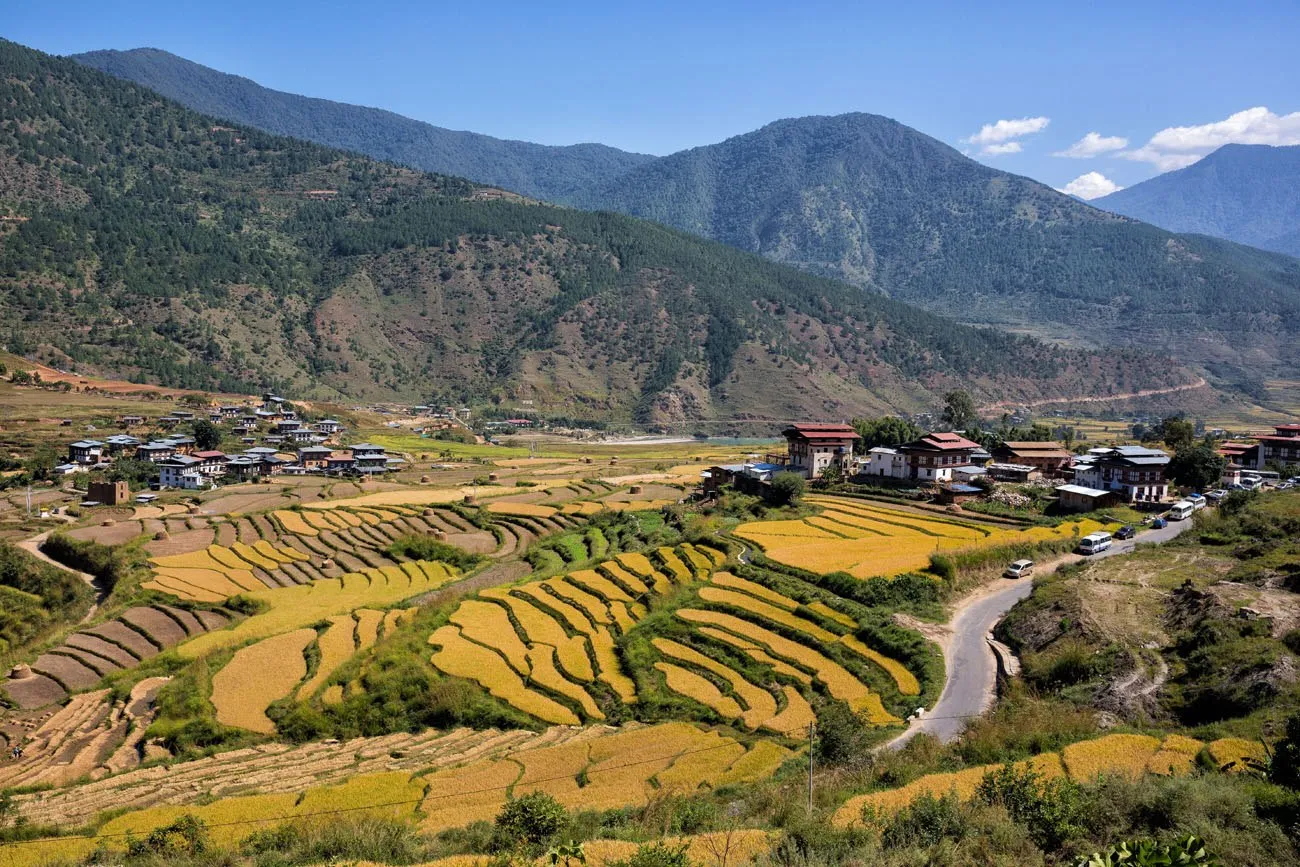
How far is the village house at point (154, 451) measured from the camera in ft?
262

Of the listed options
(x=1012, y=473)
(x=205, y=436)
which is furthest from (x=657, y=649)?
(x=205, y=436)

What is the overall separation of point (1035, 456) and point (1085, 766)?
44230 mm

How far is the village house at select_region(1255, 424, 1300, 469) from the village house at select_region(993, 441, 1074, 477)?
506 inches

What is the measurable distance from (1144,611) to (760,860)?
21.5 metres

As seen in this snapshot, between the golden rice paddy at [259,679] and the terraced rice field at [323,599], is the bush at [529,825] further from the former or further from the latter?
the terraced rice field at [323,599]

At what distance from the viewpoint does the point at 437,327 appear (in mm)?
180250

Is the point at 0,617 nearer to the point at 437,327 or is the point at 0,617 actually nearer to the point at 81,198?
the point at 437,327

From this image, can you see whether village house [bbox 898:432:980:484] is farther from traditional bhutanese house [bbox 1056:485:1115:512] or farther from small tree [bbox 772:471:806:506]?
small tree [bbox 772:471:806:506]

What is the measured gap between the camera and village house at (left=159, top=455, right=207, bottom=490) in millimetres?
77625

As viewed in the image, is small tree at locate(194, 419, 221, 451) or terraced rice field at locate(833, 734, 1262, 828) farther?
small tree at locate(194, 419, 221, 451)

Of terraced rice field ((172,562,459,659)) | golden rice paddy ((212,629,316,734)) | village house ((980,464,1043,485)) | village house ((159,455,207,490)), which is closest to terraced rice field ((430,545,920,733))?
golden rice paddy ((212,629,316,734))

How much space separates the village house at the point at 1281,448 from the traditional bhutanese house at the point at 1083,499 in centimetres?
2048

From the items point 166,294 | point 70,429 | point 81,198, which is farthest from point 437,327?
point 70,429

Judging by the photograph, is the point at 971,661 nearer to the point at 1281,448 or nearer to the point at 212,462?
the point at 1281,448
